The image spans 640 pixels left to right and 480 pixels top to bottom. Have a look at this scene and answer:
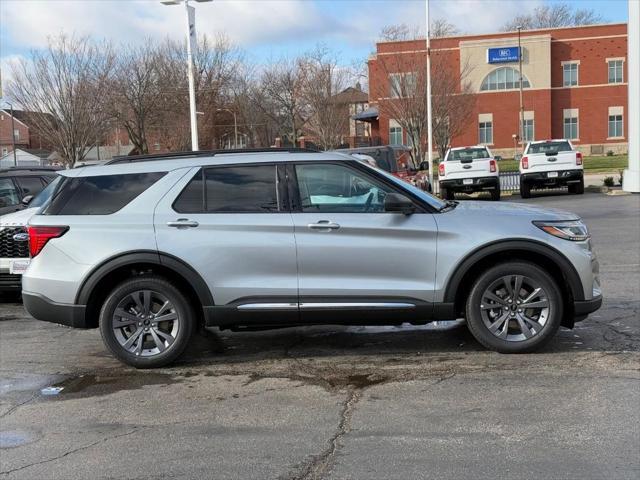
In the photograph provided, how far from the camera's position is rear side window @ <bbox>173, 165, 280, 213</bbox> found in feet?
18.5

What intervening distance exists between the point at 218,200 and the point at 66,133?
2452cm

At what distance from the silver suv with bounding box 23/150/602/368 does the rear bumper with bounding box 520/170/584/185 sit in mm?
18134

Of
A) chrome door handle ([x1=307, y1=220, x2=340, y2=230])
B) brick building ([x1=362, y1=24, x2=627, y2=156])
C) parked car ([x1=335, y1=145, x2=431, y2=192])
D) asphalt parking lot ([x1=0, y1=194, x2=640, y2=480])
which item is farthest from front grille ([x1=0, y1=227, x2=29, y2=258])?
brick building ([x1=362, y1=24, x2=627, y2=156])

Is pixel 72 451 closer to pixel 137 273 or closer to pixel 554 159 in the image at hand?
pixel 137 273

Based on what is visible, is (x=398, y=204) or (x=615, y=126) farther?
(x=615, y=126)

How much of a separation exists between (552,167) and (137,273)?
1993cm

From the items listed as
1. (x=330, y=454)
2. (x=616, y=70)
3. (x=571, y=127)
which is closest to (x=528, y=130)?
(x=571, y=127)

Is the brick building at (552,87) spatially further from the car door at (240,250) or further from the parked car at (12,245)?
the car door at (240,250)

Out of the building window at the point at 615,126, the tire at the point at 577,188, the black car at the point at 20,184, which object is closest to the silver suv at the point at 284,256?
the black car at the point at 20,184

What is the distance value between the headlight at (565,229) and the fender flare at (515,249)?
0.49 ft

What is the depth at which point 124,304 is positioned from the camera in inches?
224

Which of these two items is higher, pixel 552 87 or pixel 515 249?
pixel 552 87

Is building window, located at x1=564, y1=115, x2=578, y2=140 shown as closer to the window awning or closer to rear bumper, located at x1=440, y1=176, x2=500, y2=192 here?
the window awning

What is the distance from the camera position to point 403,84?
3319 centimetres
